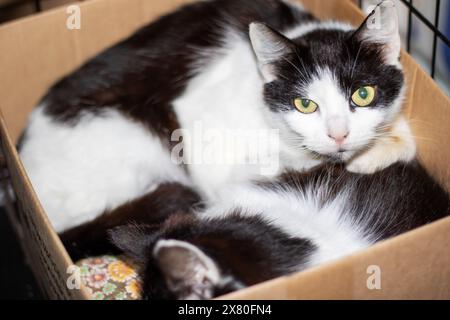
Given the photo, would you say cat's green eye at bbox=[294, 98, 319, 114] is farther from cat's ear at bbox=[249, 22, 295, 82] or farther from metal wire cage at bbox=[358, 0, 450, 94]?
metal wire cage at bbox=[358, 0, 450, 94]

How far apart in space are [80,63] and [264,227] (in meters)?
0.99

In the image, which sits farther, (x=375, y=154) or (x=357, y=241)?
(x=375, y=154)

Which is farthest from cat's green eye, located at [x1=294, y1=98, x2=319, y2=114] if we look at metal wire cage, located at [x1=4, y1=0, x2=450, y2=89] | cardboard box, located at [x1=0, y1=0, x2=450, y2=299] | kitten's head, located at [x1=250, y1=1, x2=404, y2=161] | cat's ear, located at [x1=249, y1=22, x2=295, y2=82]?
metal wire cage, located at [x1=4, y1=0, x2=450, y2=89]

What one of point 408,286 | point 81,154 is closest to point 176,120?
point 81,154

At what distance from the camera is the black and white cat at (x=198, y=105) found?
5.18 feet

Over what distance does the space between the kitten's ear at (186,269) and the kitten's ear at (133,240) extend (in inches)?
6.6

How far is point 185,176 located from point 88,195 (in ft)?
0.95

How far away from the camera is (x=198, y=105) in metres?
1.84

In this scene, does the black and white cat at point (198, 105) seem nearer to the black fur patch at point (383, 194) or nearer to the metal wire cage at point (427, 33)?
the black fur patch at point (383, 194)

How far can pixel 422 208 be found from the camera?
57.6 inches

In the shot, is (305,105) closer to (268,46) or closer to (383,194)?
(268,46)

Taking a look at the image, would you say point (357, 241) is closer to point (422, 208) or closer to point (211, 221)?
point (422, 208)

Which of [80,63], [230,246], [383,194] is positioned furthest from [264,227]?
[80,63]

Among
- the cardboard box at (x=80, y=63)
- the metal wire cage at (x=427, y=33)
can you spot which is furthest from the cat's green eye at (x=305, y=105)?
the metal wire cage at (x=427, y=33)
